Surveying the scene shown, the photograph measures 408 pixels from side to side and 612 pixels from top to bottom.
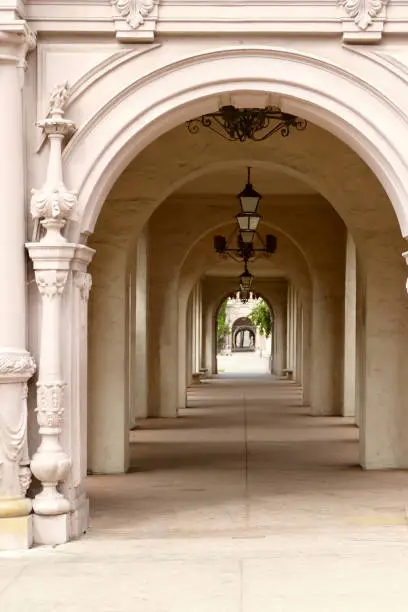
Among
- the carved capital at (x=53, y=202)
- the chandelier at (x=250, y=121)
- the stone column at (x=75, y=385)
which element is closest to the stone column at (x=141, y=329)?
the chandelier at (x=250, y=121)

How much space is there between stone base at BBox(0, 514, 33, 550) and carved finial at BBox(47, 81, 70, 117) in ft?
9.46

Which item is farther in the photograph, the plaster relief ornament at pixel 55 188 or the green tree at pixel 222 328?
the green tree at pixel 222 328

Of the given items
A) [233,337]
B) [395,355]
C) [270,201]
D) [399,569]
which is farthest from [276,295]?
[233,337]

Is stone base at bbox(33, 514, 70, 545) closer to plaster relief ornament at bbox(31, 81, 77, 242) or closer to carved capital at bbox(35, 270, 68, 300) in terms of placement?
carved capital at bbox(35, 270, 68, 300)

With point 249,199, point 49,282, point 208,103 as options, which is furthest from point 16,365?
point 249,199

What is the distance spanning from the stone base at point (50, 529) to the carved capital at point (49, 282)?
5.08 ft

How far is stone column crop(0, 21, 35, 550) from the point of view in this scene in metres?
8.12

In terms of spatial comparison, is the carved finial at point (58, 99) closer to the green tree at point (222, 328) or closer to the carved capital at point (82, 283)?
the carved capital at point (82, 283)

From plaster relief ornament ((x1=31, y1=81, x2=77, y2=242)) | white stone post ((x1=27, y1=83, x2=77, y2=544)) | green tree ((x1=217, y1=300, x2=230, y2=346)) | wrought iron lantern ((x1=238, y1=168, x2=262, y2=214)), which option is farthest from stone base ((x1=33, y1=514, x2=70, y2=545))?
green tree ((x1=217, y1=300, x2=230, y2=346))

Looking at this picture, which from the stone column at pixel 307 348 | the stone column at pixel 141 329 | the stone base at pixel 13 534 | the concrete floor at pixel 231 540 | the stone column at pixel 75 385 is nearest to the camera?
the concrete floor at pixel 231 540

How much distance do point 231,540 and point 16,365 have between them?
1974mm

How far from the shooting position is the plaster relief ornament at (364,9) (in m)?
8.49

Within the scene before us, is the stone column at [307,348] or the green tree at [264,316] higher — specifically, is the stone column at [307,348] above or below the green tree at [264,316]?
below

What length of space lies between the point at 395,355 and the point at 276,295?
29.8 metres
